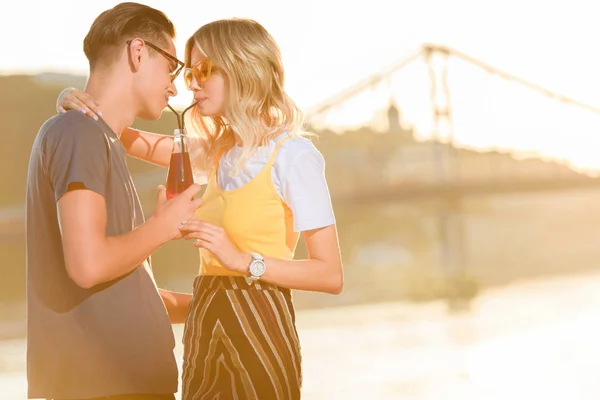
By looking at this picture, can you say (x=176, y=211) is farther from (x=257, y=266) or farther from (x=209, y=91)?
(x=209, y=91)

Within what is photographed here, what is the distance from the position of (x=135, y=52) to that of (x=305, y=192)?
42cm

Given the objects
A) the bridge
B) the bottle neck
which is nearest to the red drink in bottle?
the bottle neck

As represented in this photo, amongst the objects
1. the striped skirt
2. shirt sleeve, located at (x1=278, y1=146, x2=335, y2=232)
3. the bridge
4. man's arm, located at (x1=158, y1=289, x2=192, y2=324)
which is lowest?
the striped skirt

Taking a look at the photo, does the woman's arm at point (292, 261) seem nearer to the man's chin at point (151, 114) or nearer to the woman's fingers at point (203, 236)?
the woman's fingers at point (203, 236)

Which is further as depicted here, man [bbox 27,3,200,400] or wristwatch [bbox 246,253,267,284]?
wristwatch [bbox 246,253,267,284]

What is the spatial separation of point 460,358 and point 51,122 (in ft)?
31.9

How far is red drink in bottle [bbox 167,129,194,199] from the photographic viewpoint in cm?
160

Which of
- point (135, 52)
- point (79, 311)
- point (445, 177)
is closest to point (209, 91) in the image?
point (135, 52)

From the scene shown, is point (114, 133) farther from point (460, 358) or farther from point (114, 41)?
point (460, 358)

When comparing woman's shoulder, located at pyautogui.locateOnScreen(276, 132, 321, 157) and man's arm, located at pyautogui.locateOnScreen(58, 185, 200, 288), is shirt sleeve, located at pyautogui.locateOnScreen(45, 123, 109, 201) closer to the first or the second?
man's arm, located at pyautogui.locateOnScreen(58, 185, 200, 288)

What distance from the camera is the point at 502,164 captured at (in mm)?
21344

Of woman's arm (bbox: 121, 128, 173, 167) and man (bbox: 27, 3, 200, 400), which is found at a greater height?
woman's arm (bbox: 121, 128, 173, 167)

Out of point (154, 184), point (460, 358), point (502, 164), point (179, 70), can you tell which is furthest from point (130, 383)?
point (502, 164)

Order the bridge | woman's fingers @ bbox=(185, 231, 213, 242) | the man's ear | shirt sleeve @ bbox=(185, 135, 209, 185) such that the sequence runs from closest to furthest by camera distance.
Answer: woman's fingers @ bbox=(185, 231, 213, 242) < the man's ear < shirt sleeve @ bbox=(185, 135, 209, 185) < the bridge
